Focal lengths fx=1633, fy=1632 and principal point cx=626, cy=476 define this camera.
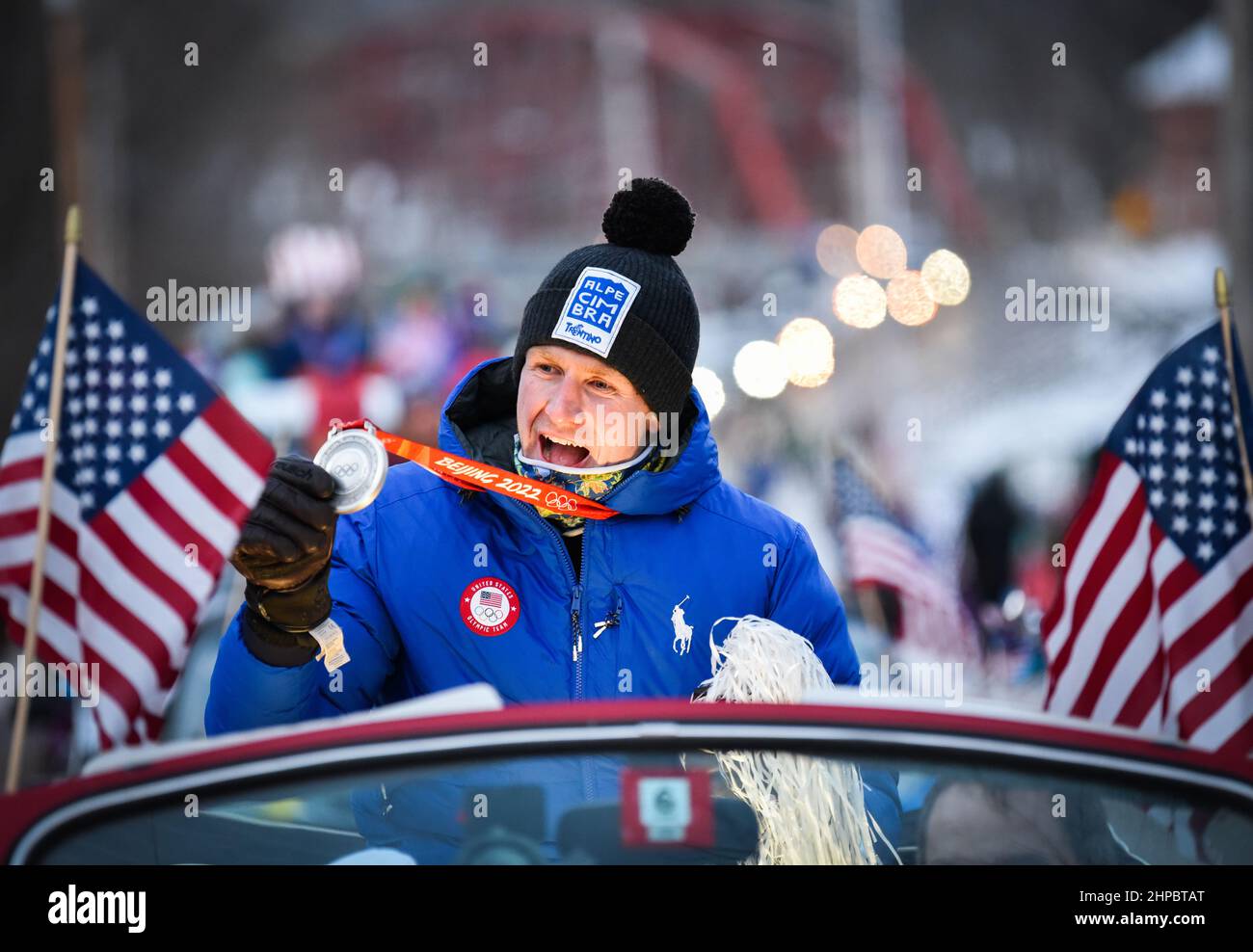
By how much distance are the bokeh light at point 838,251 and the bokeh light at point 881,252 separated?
0.68ft

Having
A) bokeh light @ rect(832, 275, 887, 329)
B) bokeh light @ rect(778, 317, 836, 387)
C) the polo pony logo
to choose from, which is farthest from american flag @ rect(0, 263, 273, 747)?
bokeh light @ rect(832, 275, 887, 329)

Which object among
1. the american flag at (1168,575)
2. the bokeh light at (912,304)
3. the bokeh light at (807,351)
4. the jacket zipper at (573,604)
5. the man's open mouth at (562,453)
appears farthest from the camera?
the bokeh light at (912,304)

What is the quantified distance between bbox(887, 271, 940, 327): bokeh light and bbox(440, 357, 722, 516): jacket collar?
839 inches

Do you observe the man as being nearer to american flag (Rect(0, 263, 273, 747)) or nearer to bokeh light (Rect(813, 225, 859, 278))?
american flag (Rect(0, 263, 273, 747))

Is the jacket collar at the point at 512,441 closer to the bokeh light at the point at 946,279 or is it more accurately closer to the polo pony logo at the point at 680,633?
the polo pony logo at the point at 680,633

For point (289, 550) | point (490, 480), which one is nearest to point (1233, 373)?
point (490, 480)

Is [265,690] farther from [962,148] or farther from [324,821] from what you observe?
[962,148]

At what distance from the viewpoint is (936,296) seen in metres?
24.1

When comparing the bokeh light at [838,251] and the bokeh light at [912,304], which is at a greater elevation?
the bokeh light at [838,251]

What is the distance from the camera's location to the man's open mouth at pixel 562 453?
3.16 m

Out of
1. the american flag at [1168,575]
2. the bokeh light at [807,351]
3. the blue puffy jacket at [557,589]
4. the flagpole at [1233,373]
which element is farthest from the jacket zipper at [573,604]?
the bokeh light at [807,351]

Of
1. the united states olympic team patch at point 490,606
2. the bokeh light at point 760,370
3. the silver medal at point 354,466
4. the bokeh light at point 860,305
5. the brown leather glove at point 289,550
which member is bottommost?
the united states olympic team patch at point 490,606

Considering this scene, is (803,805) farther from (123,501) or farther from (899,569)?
(899,569)

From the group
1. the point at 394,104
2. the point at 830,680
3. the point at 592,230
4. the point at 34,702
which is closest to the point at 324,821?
the point at 830,680
